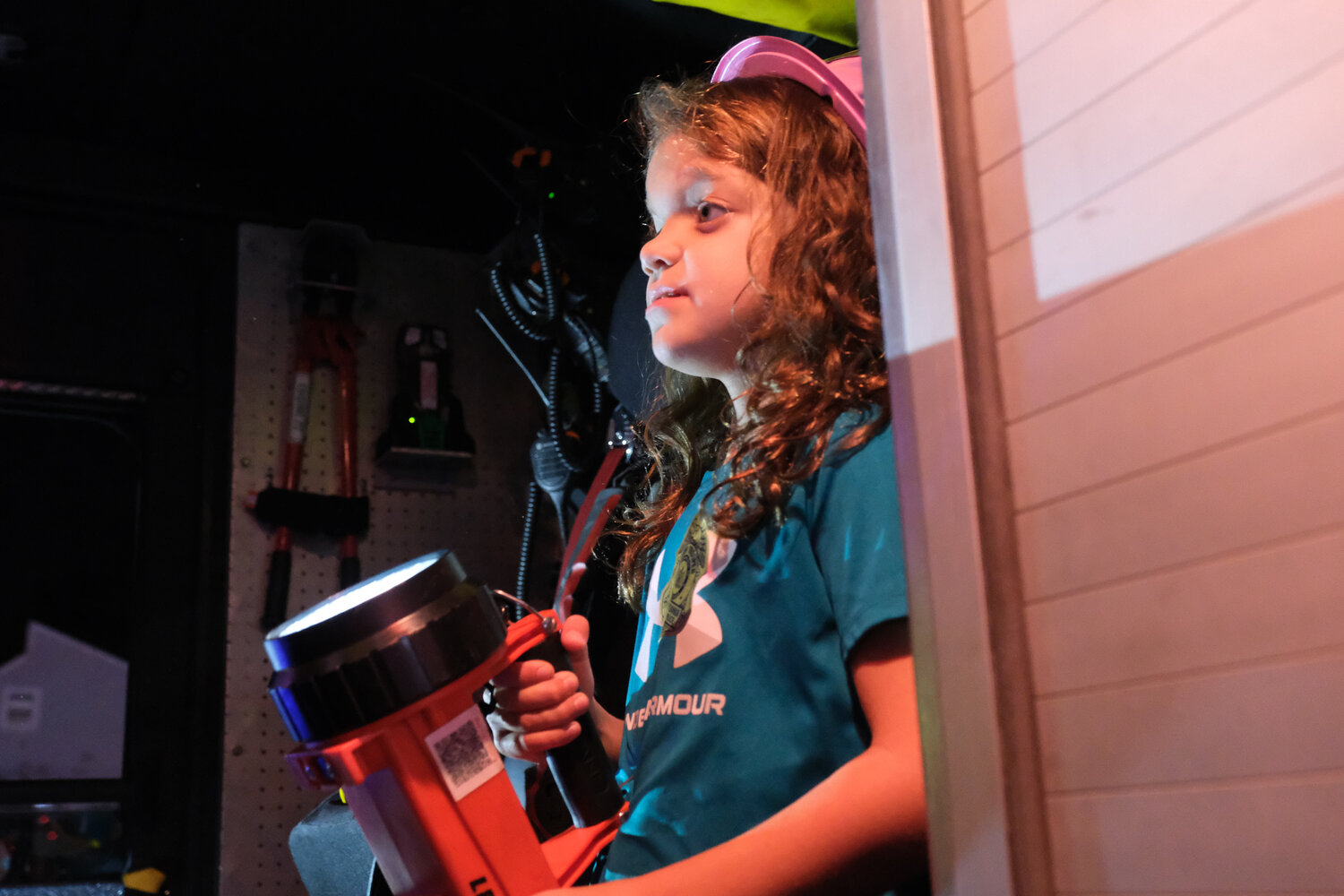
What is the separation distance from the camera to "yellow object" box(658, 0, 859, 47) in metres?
1.30

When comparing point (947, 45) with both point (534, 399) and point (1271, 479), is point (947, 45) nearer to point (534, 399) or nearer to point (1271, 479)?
point (1271, 479)

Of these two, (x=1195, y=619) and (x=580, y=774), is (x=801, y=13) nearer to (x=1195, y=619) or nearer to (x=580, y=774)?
(x=580, y=774)

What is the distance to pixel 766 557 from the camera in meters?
0.92

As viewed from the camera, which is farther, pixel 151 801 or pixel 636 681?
pixel 151 801

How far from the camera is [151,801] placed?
2.21 m

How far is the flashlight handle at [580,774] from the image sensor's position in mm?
1034

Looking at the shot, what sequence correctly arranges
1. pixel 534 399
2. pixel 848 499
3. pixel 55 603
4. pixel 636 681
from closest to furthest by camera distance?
pixel 848 499 → pixel 636 681 → pixel 534 399 → pixel 55 603

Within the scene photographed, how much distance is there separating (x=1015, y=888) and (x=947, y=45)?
46cm

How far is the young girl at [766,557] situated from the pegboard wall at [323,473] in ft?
4.43

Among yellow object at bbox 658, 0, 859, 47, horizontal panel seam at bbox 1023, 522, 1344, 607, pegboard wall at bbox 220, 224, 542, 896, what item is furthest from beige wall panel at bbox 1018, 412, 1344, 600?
pegboard wall at bbox 220, 224, 542, 896

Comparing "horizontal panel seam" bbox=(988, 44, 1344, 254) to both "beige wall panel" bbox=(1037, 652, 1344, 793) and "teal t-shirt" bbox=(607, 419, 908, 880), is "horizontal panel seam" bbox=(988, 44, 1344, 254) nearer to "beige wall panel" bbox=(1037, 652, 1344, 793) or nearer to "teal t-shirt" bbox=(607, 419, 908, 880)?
"beige wall panel" bbox=(1037, 652, 1344, 793)

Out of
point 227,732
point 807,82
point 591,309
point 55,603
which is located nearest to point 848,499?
point 807,82

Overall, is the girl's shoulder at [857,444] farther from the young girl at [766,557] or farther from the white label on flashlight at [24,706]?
A: the white label on flashlight at [24,706]

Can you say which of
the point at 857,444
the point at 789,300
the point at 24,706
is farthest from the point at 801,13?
the point at 24,706
